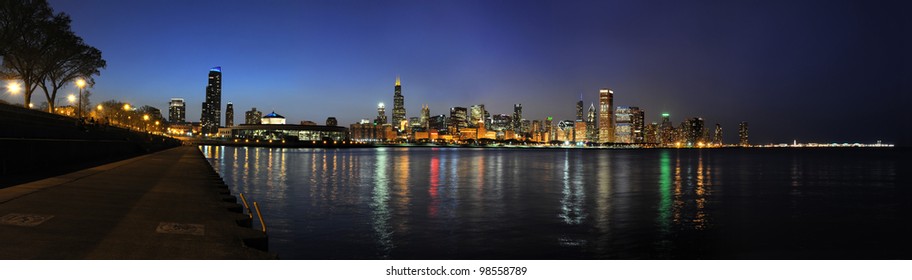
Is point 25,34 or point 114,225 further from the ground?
point 25,34

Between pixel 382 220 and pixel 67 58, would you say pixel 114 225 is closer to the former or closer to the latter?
pixel 382 220

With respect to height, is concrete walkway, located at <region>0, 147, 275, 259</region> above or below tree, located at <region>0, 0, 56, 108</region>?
below

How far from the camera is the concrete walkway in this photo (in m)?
11.2

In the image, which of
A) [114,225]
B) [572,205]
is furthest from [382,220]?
[572,205]

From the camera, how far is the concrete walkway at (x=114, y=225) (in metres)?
11.2

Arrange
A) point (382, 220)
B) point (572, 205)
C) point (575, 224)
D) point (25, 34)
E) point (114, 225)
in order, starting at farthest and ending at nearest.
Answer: point (25, 34) < point (572, 205) < point (382, 220) < point (575, 224) < point (114, 225)

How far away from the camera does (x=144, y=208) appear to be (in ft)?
57.9

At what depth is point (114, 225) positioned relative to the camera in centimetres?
1396

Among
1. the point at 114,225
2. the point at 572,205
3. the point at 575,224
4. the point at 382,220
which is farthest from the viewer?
the point at 572,205

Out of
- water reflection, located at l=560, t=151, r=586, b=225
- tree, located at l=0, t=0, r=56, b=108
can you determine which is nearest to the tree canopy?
tree, located at l=0, t=0, r=56, b=108

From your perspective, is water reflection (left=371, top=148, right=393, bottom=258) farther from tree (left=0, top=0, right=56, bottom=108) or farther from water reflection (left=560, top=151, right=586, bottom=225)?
tree (left=0, top=0, right=56, bottom=108)

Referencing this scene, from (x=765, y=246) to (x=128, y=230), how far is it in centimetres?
1993

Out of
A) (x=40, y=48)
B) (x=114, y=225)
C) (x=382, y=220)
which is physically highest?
(x=40, y=48)

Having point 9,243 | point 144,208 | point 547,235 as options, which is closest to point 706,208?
point 547,235
